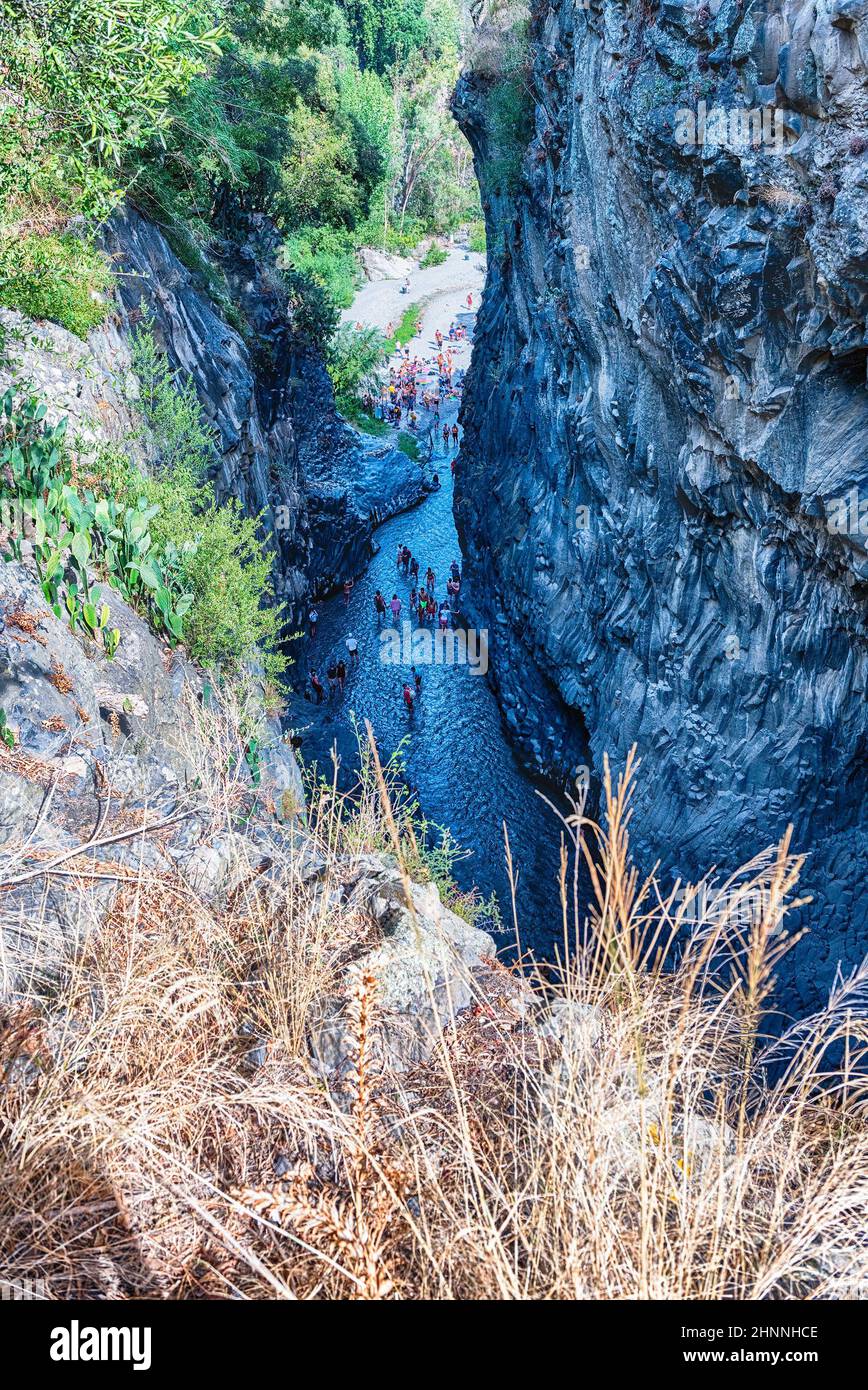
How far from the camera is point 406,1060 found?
374 cm

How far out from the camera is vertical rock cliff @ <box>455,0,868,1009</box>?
1134 cm

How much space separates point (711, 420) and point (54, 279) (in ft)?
35.6

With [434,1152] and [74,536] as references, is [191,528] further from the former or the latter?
[434,1152]

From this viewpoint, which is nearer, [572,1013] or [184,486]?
[572,1013]

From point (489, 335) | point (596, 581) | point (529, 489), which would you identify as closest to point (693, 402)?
point (596, 581)

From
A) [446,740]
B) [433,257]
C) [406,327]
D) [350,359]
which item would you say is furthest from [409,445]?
[433,257]

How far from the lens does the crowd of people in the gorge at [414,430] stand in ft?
88.1

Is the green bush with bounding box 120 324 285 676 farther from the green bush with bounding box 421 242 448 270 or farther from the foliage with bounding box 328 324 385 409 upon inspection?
the green bush with bounding box 421 242 448 270

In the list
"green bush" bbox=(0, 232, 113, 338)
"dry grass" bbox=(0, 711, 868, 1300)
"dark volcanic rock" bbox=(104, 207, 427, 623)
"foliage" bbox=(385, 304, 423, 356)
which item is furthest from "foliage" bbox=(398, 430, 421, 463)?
"dry grass" bbox=(0, 711, 868, 1300)

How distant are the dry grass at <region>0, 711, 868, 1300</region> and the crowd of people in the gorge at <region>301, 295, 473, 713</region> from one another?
2172cm

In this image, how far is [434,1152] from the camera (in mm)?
3047

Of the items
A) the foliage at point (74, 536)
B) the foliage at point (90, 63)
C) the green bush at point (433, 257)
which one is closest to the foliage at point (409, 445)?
the green bush at point (433, 257)
